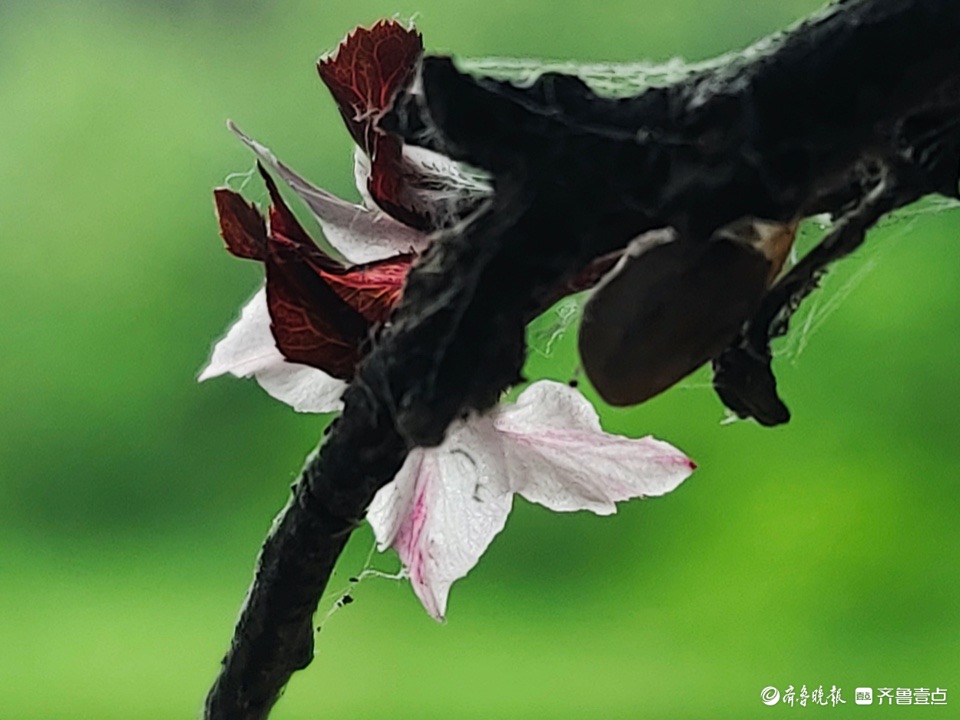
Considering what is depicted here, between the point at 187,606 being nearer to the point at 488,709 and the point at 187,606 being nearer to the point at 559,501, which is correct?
the point at 488,709

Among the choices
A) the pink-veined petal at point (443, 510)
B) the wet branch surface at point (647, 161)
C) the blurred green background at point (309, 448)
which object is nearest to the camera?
Result: the wet branch surface at point (647, 161)

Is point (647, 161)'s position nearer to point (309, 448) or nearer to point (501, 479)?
point (501, 479)

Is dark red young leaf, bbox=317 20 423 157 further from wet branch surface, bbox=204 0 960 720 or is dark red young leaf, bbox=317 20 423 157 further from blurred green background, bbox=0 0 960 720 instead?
blurred green background, bbox=0 0 960 720

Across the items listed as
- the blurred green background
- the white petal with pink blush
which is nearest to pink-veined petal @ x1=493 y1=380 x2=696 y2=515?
the white petal with pink blush

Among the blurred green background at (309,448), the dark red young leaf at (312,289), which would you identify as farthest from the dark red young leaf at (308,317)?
the blurred green background at (309,448)

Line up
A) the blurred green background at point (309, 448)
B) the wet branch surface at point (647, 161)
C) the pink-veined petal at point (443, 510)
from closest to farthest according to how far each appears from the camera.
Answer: the wet branch surface at point (647, 161) → the pink-veined petal at point (443, 510) → the blurred green background at point (309, 448)

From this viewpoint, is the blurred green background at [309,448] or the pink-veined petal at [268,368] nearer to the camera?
the pink-veined petal at [268,368]

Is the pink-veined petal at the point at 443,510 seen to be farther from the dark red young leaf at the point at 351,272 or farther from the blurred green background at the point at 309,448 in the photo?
the blurred green background at the point at 309,448
